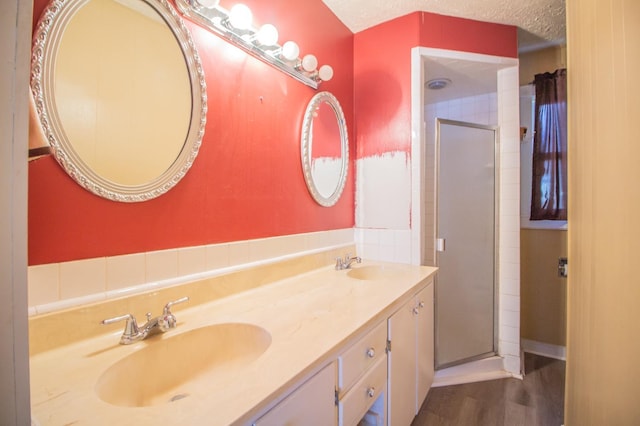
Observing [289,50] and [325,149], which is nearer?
[289,50]

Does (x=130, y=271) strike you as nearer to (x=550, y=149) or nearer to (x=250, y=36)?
(x=250, y=36)

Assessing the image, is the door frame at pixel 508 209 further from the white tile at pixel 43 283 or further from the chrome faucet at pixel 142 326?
the white tile at pixel 43 283

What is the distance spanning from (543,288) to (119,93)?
3.05 metres

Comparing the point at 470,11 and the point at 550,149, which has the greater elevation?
the point at 470,11

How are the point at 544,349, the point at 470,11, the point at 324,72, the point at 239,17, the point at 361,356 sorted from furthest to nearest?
the point at 544,349 < the point at 470,11 < the point at 324,72 < the point at 239,17 < the point at 361,356

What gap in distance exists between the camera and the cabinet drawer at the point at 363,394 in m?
0.82

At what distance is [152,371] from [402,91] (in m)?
2.00

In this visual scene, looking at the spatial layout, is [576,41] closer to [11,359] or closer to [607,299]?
[607,299]

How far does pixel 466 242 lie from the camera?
2.07 m

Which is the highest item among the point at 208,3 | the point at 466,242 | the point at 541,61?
the point at 541,61

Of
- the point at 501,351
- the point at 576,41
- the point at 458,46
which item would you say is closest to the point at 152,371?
the point at 576,41

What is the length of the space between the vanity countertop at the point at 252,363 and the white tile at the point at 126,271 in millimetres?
144

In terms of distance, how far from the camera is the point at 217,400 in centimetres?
52

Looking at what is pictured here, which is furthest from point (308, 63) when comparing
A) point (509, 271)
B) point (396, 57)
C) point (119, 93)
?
point (509, 271)
